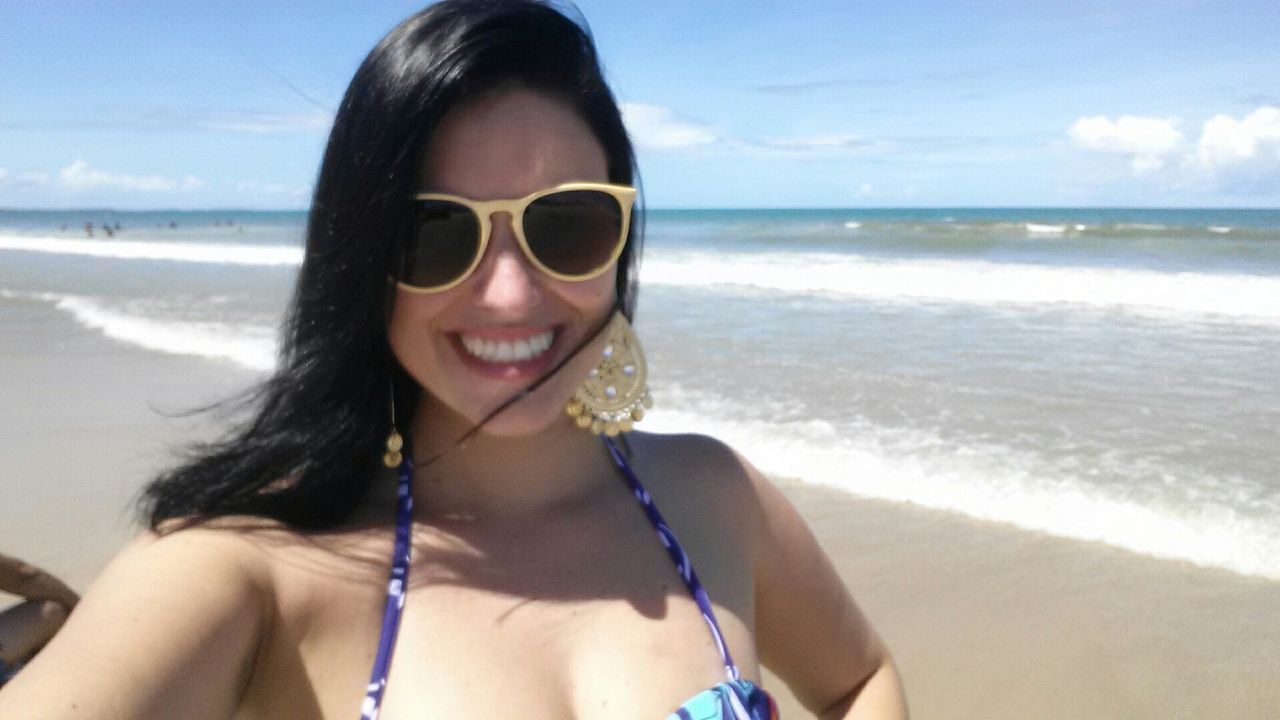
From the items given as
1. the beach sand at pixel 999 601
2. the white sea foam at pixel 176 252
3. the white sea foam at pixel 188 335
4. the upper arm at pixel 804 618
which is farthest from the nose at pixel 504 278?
the white sea foam at pixel 176 252

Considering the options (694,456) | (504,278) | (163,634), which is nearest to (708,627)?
(694,456)

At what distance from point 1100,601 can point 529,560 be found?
9.30ft

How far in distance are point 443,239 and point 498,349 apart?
18 centimetres

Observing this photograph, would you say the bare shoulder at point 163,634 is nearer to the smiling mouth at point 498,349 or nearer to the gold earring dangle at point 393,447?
the gold earring dangle at point 393,447

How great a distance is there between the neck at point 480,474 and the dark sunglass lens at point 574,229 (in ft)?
1.03

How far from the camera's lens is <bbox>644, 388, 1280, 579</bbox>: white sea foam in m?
3.90

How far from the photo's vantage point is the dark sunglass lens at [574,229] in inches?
51.7

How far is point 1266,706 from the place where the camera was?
2.92 m

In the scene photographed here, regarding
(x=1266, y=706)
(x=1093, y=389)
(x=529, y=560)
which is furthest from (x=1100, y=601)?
(x=1093, y=389)

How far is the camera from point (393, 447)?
4.74 ft

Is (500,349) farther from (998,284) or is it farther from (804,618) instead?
(998,284)

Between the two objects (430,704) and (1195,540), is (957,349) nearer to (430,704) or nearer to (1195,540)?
(1195,540)

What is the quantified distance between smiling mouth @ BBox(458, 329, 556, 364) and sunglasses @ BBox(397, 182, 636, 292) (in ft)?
0.31

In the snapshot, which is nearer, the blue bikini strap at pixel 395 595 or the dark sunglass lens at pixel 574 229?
the blue bikini strap at pixel 395 595
